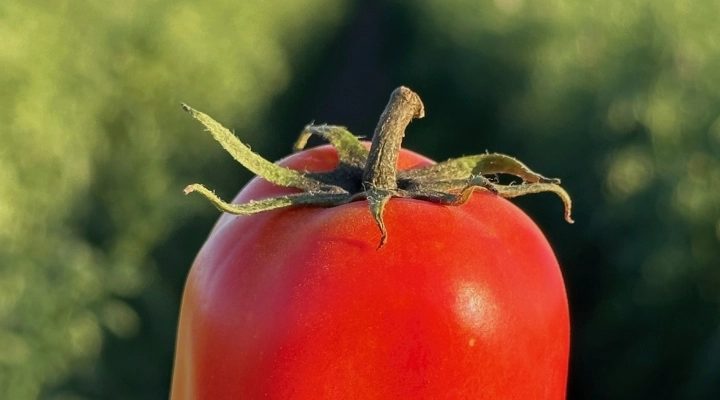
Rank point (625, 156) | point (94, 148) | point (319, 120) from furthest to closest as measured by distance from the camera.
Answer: point (319, 120)
point (94, 148)
point (625, 156)

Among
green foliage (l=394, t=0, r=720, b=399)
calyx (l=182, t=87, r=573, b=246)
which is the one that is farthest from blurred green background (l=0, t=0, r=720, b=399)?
calyx (l=182, t=87, r=573, b=246)

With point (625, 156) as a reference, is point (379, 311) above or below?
above

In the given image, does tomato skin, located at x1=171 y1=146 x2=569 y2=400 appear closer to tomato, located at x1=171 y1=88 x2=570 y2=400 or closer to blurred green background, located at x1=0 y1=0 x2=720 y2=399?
tomato, located at x1=171 y1=88 x2=570 y2=400

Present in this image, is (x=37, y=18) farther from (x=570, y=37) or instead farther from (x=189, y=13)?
(x=570, y=37)

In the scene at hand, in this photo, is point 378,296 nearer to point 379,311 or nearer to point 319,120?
point 379,311

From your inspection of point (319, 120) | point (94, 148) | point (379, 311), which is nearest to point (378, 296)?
point (379, 311)

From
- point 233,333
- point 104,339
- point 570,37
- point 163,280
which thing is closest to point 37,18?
point 163,280

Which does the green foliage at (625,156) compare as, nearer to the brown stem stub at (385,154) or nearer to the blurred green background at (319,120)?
the blurred green background at (319,120)
